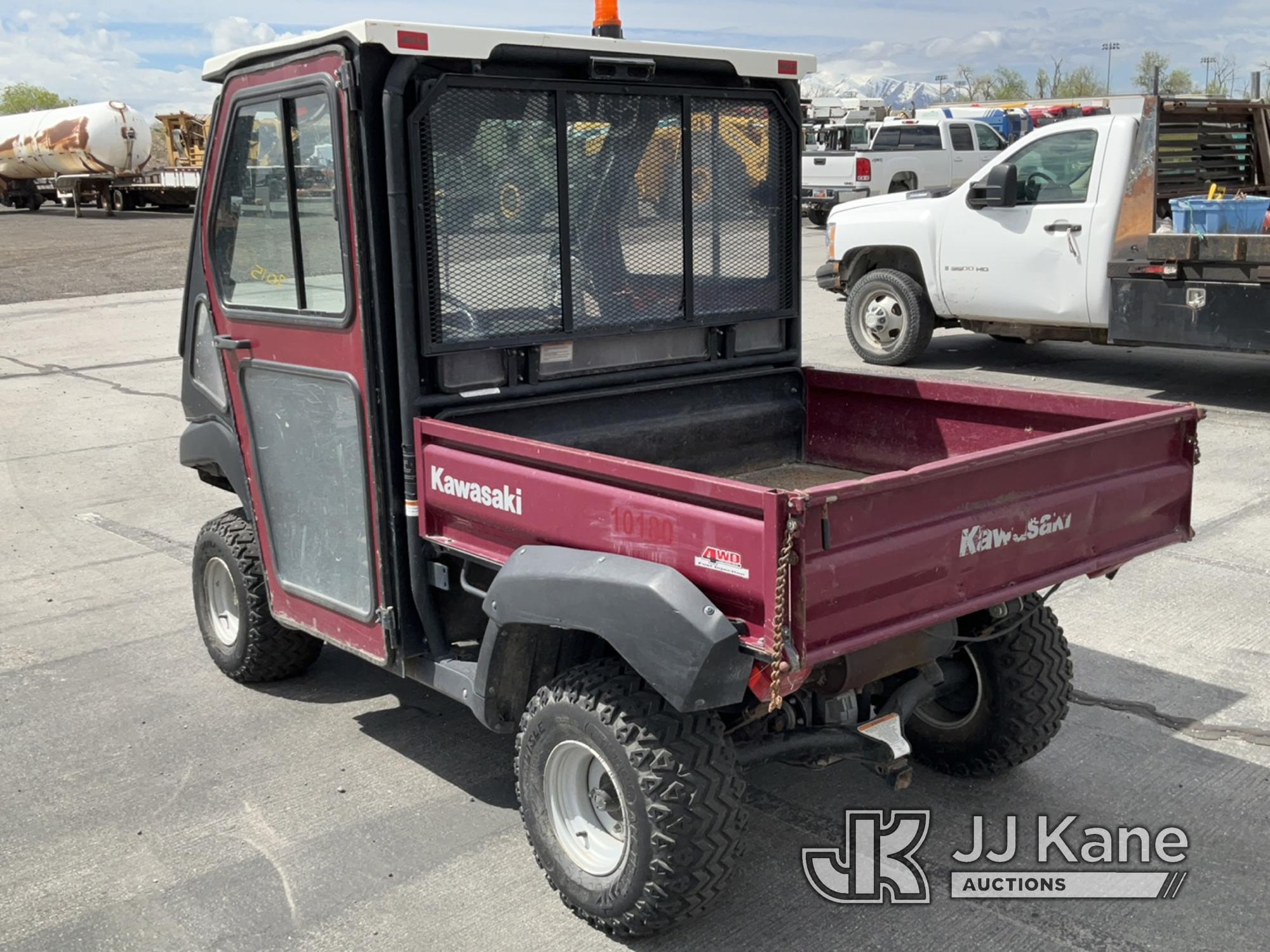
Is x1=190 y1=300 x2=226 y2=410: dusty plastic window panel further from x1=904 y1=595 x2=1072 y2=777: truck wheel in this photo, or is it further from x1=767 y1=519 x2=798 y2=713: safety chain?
x1=904 y1=595 x2=1072 y2=777: truck wheel

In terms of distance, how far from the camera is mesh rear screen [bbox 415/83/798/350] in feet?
12.4

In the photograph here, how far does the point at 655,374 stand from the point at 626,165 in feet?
2.25

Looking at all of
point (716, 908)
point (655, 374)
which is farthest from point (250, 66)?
point (716, 908)

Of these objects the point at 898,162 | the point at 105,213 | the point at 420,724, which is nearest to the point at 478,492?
the point at 420,724

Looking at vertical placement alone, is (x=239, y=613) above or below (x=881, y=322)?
below

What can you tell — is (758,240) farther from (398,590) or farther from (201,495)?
(201,495)

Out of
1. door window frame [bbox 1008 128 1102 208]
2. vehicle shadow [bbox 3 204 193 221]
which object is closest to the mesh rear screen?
door window frame [bbox 1008 128 1102 208]

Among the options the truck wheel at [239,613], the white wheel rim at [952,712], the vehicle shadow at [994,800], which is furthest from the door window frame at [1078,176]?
the truck wheel at [239,613]

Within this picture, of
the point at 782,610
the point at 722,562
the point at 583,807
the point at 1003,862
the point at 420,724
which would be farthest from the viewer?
the point at 420,724

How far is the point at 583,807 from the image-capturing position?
3457mm

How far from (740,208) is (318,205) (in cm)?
142

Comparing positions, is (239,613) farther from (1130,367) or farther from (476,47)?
(1130,367)

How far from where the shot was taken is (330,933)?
3.39 meters

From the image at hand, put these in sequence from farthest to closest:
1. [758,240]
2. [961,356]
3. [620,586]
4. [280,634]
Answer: [961,356] → [280,634] → [758,240] → [620,586]
